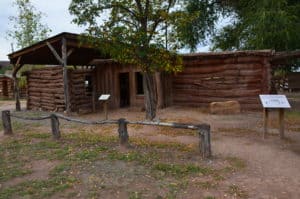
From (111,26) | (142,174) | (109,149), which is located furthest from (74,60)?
(142,174)

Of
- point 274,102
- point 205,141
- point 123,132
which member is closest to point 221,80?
point 274,102

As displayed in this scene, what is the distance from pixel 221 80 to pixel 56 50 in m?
8.84

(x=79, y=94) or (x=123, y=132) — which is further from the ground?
(x=79, y=94)

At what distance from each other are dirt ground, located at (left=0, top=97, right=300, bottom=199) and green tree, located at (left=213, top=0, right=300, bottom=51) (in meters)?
4.20

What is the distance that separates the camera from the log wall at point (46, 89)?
17.5 meters

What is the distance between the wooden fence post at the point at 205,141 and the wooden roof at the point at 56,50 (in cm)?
714

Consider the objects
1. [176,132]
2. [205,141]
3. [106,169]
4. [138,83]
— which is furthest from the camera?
[138,83]

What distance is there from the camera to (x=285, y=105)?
8.27 m

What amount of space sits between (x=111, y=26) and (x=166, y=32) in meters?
1.88

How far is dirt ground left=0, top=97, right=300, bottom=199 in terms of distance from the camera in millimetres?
5238

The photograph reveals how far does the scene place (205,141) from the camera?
22.7 ft

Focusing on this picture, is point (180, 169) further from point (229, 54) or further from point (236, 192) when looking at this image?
point (229, 54)

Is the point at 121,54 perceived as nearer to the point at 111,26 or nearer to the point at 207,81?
the point at 111,26

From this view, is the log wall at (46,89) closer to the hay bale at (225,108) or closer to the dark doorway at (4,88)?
the hay bale at (225,108)
